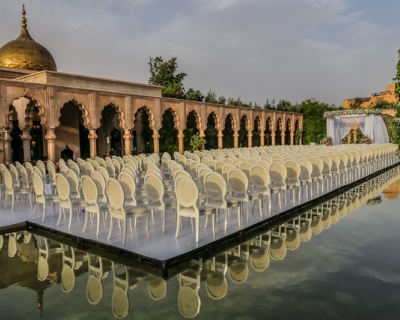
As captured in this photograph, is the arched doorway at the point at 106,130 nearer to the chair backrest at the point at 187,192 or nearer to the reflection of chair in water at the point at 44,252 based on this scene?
the reflection of chair in water at the point at 44,252

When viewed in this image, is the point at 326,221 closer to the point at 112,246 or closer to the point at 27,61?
the point at 112,246

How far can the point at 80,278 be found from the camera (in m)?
4.75

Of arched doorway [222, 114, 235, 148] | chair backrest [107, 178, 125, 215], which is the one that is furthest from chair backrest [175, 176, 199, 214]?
arched doorway [222, 114, 235, 148]

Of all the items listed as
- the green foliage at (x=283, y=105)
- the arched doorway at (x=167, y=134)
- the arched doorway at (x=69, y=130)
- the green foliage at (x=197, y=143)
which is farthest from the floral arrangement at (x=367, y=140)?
the arched doorway at (x=69, y=130)

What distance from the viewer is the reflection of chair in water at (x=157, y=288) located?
417cm

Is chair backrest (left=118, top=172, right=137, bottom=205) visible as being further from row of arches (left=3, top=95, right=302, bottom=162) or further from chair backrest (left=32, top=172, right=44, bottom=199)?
row of arches (left=3, top=95, right=302, bottom=162)

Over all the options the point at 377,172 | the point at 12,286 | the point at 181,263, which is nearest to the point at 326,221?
the point at 181,263

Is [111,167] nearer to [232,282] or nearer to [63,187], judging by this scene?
[63,187]

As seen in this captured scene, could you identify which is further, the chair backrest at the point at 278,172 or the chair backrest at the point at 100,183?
the chair backrest at the point at 278,172

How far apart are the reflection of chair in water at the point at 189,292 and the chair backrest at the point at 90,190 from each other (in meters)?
2.26

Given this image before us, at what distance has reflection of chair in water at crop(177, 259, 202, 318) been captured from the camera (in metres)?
3.82

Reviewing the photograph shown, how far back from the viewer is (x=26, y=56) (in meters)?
24.2

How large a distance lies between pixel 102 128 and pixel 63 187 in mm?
18010

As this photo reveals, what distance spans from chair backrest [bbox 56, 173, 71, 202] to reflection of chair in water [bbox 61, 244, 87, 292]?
100 centimetres
